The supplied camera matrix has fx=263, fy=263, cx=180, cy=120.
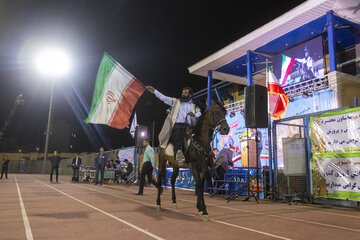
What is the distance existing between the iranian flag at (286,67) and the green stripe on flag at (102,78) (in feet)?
41.2

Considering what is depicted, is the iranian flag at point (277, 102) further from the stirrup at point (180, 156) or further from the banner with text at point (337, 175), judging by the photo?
the stirrup at point (180, 156)

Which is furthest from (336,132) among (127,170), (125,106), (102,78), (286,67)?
(127,170)

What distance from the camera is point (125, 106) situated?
929 centimetres

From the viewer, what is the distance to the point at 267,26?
615 inches

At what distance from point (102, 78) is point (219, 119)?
19.8 ft

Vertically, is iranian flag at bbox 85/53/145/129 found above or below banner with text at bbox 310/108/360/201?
above

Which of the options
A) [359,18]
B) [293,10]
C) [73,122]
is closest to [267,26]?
[293,10]

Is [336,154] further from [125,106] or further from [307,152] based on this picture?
[125,106]

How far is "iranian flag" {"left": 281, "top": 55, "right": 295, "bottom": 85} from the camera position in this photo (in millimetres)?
17875

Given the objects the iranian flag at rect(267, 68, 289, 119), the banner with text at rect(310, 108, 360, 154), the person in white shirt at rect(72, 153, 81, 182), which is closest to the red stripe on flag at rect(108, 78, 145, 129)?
the banner with text at rect(310, 108, 360, 154)

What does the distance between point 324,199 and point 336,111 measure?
2.90 metres

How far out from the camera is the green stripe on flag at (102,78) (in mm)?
9837

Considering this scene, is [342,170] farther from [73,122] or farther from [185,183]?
[73,122]

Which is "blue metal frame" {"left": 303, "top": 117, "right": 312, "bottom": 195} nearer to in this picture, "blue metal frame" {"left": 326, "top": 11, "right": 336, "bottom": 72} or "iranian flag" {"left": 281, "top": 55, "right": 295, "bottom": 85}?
"blue metal frame" {"left": 326, "top": 11, "right": 336, "bottom": 72}
